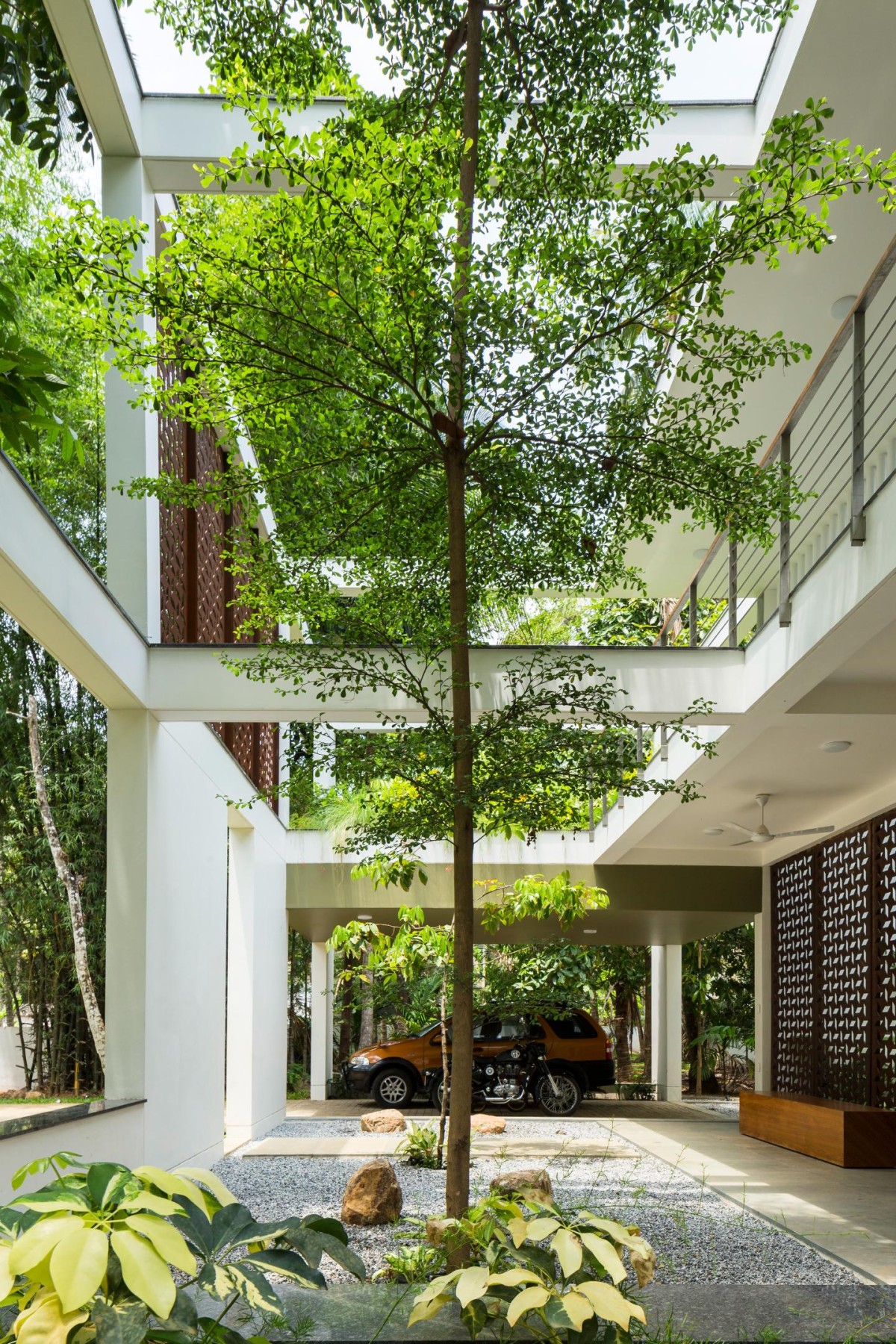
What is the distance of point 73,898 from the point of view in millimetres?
7844

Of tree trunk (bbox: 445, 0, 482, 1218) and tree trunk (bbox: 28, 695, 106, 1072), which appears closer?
tree trunk (bbox: 445, 0, 482, 1218)

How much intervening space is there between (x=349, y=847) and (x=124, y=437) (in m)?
3.26

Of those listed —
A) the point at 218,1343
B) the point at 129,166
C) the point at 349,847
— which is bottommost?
the point at 218,1343

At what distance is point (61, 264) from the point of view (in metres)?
3.64

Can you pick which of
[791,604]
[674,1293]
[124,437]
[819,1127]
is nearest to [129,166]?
[124,437]

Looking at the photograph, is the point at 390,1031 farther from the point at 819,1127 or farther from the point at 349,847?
the point at 349,847

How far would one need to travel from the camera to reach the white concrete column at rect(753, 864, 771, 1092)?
42.4 ft

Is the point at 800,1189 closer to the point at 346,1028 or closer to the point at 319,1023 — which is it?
the point at 319,1023

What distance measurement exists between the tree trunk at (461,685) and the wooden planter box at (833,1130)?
6.57m

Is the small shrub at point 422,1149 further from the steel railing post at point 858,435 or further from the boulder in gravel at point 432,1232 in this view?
the steel railing post at point 858,435

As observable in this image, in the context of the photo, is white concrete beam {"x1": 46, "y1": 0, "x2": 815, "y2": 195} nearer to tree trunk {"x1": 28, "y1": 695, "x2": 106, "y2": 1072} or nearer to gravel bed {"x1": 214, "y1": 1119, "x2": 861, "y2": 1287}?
tree trunk {"x1": 28, "y1": 695, "x2": 106, "y2": 1072}

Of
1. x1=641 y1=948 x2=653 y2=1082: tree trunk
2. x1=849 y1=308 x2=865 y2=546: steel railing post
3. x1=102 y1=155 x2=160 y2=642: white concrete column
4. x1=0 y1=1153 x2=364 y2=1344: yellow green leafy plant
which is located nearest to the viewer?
x1=0 y1=1153 x2=364 y2=1344: yellow green leafy plant

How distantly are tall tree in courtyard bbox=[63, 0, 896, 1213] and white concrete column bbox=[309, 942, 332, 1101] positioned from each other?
13.8 metres

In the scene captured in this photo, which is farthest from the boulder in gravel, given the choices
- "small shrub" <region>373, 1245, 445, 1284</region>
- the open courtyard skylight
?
the open courtyard skylight
